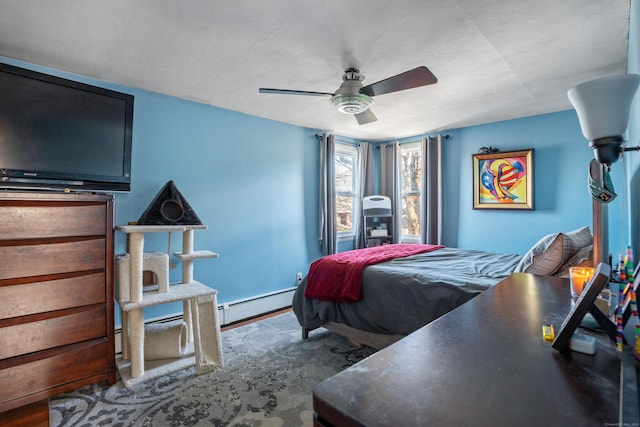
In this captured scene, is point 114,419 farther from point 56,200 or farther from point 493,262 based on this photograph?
point 493,262

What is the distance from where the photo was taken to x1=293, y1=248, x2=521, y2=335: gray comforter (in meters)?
2.07

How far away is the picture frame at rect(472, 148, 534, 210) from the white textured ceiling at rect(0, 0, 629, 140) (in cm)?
90

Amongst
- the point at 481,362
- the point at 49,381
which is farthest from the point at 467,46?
the point at 49,381

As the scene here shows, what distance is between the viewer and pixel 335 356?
8.30 ft

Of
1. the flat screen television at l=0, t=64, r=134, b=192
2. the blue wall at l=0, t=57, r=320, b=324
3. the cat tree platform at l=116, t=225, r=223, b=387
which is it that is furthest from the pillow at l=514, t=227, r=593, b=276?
the flat screen television at l=0, t=64, r=134, b=192

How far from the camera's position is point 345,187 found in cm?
484

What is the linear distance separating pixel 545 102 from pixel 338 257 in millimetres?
2650

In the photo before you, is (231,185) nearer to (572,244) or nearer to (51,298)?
(51,298)

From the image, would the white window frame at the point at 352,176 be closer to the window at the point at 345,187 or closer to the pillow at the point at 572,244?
the window at the point at 345,187

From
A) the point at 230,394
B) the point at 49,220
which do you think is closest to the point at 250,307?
the point at 230,394

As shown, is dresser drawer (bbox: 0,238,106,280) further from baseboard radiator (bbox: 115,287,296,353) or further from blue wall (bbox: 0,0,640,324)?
baseboard radiator (bbox: 115,287,296,353)

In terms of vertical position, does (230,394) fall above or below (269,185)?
below

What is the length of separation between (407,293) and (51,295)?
228 cm

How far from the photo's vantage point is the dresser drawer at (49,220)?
1.78 meters
